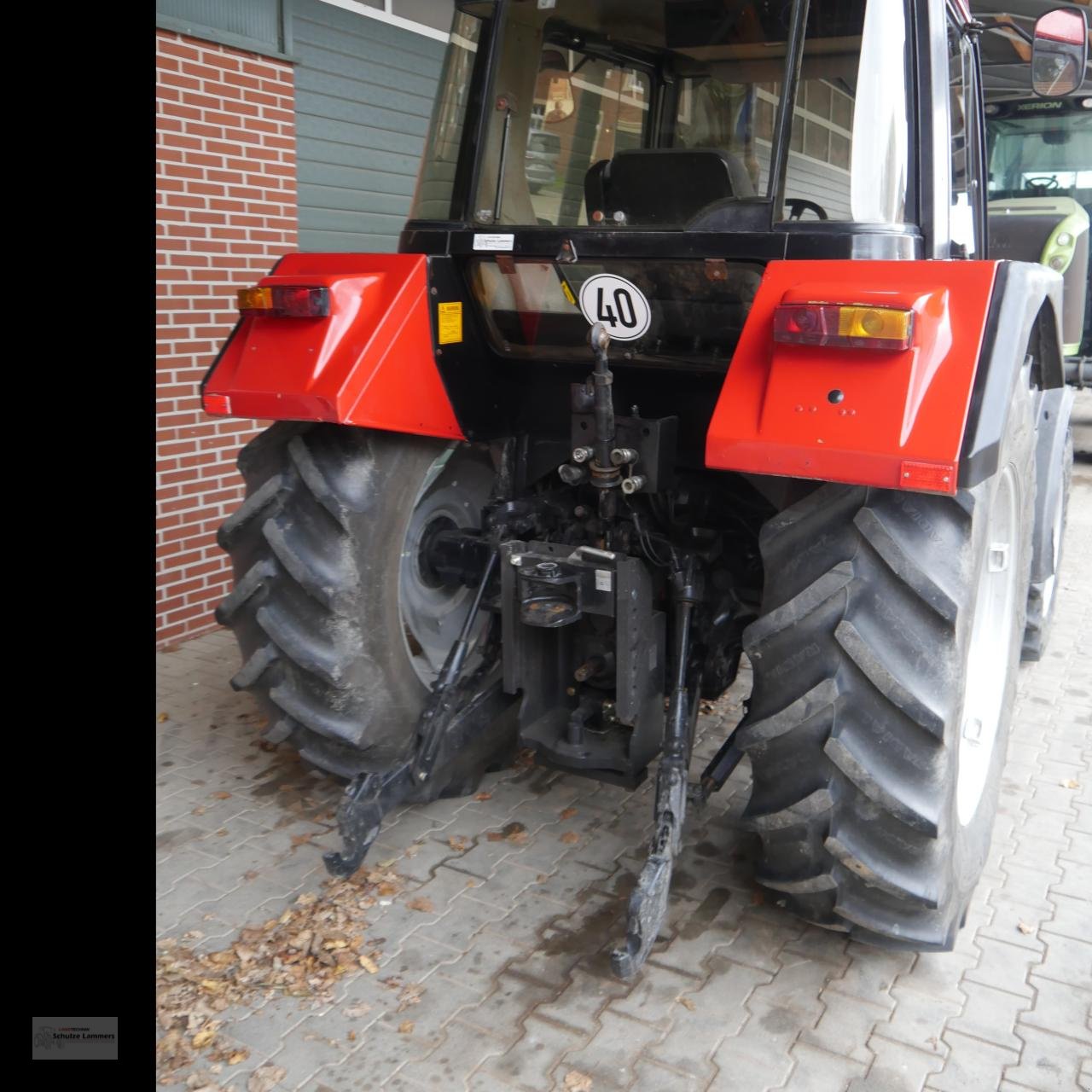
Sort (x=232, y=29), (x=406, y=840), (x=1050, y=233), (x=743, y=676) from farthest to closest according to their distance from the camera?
(x=1050, y=233) → (x=232, y=29) → (x=743, y=676) → (x=406, y=840)

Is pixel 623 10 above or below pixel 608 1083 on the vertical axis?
above

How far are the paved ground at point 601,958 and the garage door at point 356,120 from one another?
9.74 feet

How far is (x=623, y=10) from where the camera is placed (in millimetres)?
2877

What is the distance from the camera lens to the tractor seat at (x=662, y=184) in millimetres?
2758

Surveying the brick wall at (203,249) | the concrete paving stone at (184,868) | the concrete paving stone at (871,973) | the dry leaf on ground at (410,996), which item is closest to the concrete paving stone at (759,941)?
the concrete paving stone at (871,973)

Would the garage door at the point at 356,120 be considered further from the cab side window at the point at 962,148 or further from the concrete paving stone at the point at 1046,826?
the concrete paving stone at the point at 1046,826

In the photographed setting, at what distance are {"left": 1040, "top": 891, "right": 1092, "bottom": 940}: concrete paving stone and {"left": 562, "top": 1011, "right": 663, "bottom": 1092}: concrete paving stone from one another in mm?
1175

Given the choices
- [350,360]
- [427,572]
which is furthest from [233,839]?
[350,360]

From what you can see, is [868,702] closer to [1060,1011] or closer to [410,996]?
[1060,1011]

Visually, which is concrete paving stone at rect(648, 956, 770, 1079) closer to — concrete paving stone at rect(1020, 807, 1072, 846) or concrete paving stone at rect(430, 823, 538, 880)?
concrete paving stone at rect(430, 823, 538, 880)
